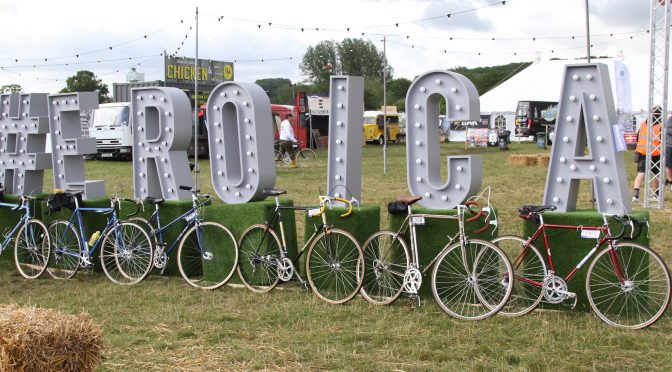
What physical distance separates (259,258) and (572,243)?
2600 mm

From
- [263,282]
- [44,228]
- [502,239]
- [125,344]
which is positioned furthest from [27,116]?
[502,239]

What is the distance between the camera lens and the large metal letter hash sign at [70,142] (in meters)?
7.82

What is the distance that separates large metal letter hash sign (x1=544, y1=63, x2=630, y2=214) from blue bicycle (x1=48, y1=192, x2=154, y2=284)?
3.64 metres

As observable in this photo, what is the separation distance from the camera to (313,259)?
6.43m

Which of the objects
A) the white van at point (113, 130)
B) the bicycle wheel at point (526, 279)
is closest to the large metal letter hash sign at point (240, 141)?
the bicycle wheel at point (526, 279)

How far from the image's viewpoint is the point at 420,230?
611 centimetres

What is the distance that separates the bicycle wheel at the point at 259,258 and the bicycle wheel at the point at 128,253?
0.90 m

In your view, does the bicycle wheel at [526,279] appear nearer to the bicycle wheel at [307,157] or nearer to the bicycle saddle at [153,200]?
the bicycle saddle at [153,200]

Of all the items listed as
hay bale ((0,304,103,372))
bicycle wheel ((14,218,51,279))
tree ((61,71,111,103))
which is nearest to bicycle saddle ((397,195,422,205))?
hay bale ((0,304,103,372))

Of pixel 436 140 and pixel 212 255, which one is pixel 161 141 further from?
pixel 436 140

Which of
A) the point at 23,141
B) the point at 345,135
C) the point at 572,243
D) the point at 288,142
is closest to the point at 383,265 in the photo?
the point at 345,135

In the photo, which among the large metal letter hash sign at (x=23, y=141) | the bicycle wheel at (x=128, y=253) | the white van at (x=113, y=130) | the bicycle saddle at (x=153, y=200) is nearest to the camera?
the bicycle wheel at (x=128, y=253)

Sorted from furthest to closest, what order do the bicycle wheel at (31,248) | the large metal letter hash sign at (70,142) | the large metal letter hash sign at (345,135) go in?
the large metal letter hash sign at (70,142)
the bicycle wheel at (31,248)
the large metal letter hash sign at (345,135)

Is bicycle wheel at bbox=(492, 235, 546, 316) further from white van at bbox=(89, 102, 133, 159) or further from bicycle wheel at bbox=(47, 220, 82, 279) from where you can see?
white van at bbox=(89, 102, 133, 159)
